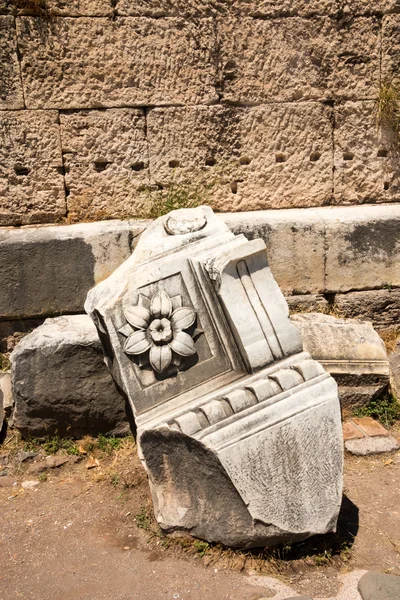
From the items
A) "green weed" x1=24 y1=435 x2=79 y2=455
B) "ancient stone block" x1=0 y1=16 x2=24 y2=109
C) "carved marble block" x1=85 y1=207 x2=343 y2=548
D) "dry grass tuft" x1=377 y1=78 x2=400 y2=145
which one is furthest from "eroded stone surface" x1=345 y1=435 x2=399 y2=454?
"ancient stone block" x1=0 y1=16 x2=24 y2=109

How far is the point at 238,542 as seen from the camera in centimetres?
254

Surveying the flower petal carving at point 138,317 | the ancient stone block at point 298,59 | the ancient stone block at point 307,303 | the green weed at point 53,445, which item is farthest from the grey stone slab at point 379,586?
the ancient stone block at point 298,59

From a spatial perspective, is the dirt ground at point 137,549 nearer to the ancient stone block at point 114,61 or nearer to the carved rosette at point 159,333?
the carved rosette at point 159,333

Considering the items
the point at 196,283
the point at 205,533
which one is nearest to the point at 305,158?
the point at 196,283

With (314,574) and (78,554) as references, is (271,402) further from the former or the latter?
(78,554)

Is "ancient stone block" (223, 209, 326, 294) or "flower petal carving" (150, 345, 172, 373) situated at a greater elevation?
"flower petal carving" (150, 345, 172, 373)

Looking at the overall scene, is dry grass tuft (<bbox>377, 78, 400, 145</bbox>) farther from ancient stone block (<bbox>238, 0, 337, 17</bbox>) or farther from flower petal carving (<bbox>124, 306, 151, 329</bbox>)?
flower petal carving (<bbox>124, 306, 151, 329</bbox>)

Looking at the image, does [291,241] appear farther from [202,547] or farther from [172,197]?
[202,547]

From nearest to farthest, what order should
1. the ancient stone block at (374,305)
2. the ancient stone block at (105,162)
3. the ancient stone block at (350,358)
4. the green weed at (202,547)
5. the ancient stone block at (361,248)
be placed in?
the green weed at (202,547) < the ancient stone block at (350,358) < the ancient stone block at (105,162) < the ancient stone block at (361,248) < the ancient stone block at (374,305)

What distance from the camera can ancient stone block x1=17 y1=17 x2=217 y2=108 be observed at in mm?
4016

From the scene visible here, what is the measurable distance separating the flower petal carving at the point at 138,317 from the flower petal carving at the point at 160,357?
0.40 feet

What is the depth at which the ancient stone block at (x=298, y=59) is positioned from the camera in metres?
4.21

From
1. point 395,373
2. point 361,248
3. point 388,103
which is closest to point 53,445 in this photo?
point 395,373

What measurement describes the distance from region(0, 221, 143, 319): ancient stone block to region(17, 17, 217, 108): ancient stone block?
87 cm
